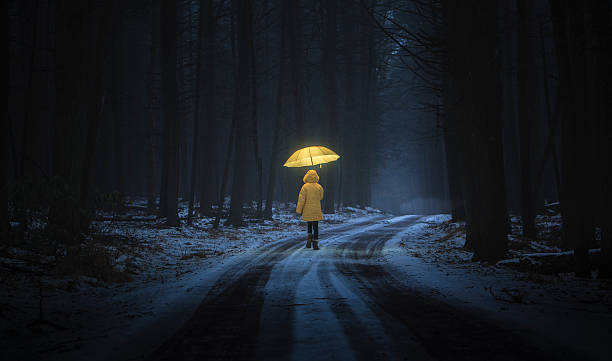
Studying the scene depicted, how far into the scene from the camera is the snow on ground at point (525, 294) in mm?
3559

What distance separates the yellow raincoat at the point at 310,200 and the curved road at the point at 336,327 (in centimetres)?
443

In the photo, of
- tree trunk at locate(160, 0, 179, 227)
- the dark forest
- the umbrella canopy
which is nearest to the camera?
the dark forest

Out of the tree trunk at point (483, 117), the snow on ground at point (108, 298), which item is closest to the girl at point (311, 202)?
the snow on ground at point (108, 298)

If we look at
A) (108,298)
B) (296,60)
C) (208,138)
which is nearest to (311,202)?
(108,298)

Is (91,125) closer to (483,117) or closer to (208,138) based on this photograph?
(483,117)

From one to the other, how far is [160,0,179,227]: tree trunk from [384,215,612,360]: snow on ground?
29.1 ft

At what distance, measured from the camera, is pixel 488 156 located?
7648 mm

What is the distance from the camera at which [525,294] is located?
489 cm

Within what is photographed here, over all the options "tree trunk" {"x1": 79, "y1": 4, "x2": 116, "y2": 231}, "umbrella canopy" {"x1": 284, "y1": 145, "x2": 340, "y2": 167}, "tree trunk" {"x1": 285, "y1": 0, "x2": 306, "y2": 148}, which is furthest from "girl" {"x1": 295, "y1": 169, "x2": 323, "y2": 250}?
"tree trunk" {"x1": 285, "y1": 0, "x2": 306, "y2": 148}

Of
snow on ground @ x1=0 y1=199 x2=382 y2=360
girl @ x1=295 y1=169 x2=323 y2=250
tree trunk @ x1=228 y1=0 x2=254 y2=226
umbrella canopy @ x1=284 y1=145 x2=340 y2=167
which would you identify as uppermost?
tree trunk @ x1=228 y1=0 x2=254 y2=226

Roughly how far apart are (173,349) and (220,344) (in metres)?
0.38

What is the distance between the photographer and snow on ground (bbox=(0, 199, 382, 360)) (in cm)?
353

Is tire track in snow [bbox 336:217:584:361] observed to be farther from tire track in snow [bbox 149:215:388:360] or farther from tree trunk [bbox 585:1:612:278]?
tree trunk [bbox 585:1:612:278]

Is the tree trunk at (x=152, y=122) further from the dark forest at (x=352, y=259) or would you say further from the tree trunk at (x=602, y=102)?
the tree trunk at (x=602, y=102)
